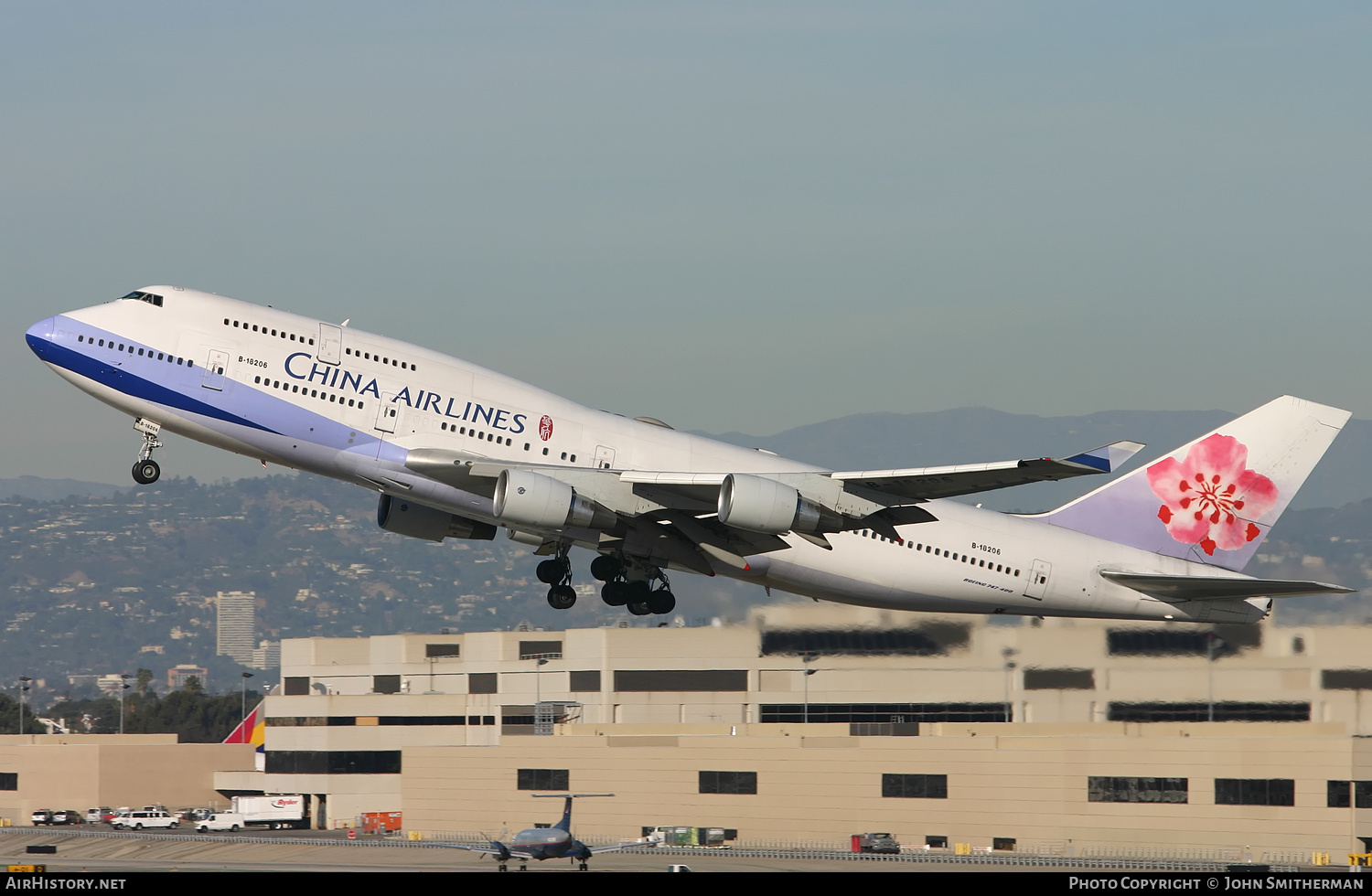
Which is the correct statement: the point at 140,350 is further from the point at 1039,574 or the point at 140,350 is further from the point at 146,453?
the point at 1039,574

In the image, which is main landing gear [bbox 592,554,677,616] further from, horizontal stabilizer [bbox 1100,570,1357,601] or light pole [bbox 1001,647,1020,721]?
light pole [bbox 1001,647,1020,721]

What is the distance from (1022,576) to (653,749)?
1916cm

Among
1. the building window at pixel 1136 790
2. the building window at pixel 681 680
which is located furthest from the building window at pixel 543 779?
the building window at pixel 1136 790

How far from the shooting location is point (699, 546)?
121 feet

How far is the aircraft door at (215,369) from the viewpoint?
3356 centimetres

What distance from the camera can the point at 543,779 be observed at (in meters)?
56.8

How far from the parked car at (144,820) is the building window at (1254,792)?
57176 millimetres

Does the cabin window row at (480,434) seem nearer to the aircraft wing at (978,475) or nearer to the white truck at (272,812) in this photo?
the aircraft wing at (978,475)

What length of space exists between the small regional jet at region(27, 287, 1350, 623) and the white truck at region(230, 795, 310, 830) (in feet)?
158

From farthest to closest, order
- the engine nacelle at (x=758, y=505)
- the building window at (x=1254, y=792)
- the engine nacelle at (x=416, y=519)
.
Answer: the building window at (x=1254, y=792), the engine nacelle at (x=416, y=519), the engine nacelle at (x=758, y=505)

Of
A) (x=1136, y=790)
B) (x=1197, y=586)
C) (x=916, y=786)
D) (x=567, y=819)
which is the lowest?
(x=567, y=819)

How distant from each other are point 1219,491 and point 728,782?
1962 cm

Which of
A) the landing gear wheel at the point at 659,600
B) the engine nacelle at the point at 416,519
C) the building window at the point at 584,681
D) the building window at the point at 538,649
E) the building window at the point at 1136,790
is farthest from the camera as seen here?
the building window at the point at 538,649

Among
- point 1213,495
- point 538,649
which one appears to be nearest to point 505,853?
point 1213,495
